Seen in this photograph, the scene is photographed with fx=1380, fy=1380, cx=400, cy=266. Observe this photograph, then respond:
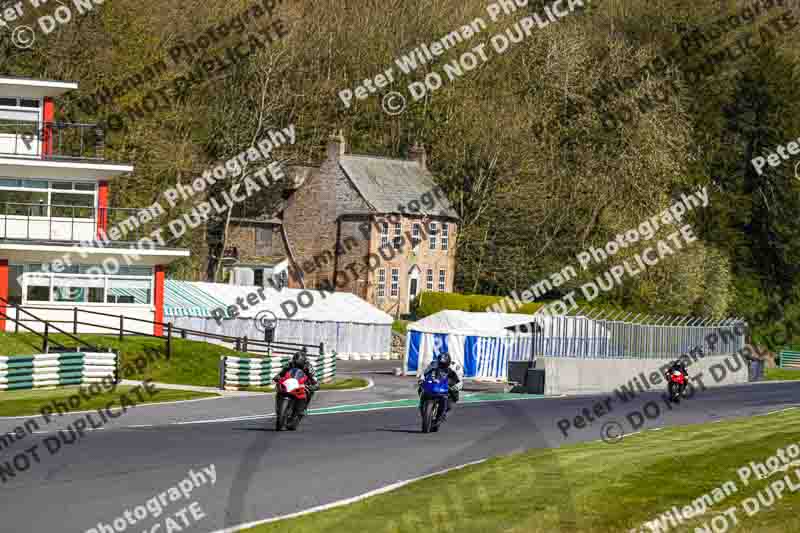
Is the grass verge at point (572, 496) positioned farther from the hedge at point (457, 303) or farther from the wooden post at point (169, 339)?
the hedge at point (457, 303)

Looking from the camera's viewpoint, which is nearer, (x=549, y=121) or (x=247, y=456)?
(x=247, y=456)

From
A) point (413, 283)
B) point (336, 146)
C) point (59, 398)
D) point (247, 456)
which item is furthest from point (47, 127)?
point (413, 283)

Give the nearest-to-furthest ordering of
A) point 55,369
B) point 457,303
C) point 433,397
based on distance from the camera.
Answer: point 433,397
point 55,369
point 457,303

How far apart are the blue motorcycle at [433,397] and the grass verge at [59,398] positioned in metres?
8.25

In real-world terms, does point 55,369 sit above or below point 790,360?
below

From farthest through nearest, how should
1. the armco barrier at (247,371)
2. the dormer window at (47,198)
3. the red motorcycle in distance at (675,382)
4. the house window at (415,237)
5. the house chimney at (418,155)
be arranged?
the house chimney at (418,155), the house window at (415,237), the dormer window at (47,198), the armco barrier at (247,371), the red motorcycle in distance at (675,382)

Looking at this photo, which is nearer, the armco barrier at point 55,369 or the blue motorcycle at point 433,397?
the blue motorcycle at point 433,397

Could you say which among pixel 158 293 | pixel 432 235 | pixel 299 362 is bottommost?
pixel 299 362

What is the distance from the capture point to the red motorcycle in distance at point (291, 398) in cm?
2466

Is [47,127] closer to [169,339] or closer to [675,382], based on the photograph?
[169,339]

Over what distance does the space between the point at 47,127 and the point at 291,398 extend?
27.1 meters

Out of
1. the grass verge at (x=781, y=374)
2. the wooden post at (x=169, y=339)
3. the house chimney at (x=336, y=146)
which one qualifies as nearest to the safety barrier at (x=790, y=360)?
the grass verge at (x=781, y=374)

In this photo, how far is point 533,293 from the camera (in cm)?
8125

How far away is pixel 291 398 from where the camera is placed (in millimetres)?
24938
